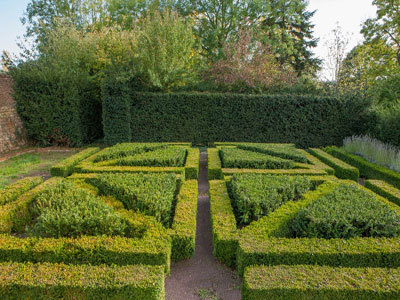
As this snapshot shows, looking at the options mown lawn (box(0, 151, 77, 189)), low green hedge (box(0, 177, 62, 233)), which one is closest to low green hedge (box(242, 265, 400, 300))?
low green hedge (box(0, 177, 62, 233))

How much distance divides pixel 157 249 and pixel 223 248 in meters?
1.03

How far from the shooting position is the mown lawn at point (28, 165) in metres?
8.40

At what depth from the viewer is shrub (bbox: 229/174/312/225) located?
16.1ft

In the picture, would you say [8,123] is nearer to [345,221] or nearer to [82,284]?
[82,284]

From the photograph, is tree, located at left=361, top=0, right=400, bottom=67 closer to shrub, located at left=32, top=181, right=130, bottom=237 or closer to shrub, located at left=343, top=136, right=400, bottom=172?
shrub, located at left=343, top=136, right=400, bottom=172

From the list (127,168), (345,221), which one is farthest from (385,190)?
(127,168)

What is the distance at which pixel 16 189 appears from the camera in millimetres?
5820

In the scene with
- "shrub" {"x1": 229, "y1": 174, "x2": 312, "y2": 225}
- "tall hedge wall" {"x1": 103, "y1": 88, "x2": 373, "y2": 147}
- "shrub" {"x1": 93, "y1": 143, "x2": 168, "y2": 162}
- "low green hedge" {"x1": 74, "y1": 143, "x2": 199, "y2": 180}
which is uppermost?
"tall hedge wall" {"x1": 103, "y1": 88, "x2": 373, "y2": 147}

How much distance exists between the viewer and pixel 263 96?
12914mm

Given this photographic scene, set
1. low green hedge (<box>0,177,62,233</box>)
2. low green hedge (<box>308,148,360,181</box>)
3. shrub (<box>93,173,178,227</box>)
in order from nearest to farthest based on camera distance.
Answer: low green hedge (<box>0,177,62,233</box>)
shrub (<box>93,173,178,227</box>)
low green hedge (<box>308,148,360,181</box>)

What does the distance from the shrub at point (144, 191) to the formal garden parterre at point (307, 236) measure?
0.90 meters

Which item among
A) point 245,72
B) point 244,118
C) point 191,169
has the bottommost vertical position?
point 191,169

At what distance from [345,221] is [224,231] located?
194 centimetres

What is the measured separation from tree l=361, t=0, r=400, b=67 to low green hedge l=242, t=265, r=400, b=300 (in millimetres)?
22232
